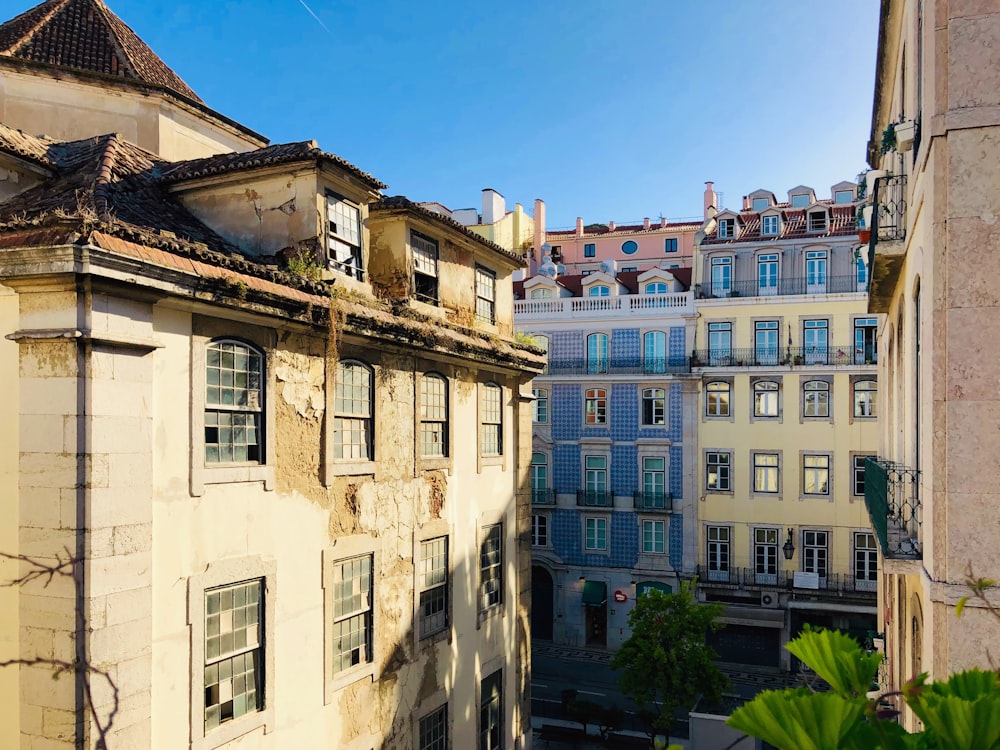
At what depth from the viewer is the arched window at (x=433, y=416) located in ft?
44.2

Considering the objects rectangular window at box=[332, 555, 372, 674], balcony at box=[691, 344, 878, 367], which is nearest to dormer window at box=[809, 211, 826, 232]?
balcony at box=[691, 344, 878, 367]

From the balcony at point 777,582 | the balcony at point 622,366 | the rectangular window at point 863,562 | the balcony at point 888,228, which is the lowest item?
the balcony at point 777,582

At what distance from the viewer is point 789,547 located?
96.6 ft

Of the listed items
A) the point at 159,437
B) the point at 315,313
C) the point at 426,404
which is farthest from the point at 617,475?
the point at 159,437

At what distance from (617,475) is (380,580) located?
830 inches

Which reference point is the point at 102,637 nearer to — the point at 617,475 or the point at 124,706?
the point at 124,706

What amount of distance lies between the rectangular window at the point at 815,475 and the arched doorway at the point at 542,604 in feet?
36.2

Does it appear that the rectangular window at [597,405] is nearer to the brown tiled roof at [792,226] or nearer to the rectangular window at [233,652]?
the brown tiled roof at [792,226]

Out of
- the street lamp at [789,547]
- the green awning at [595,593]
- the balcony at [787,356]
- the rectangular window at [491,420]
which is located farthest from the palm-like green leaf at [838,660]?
the green awning at [595,593]

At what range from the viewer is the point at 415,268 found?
1359 centimetres

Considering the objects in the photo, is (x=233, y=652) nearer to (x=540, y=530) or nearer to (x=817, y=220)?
(x=540, y=530)

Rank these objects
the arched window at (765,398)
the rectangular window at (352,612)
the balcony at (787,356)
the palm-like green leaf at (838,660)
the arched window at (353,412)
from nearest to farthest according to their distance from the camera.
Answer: the palm-like green leaf at (838,660) → the rectangular window at (352,612) → the arched window at (353,412) → the balcony at (787,356) → the arched window at (765,398)

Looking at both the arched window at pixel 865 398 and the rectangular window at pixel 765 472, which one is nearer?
the arched window at pixel 865 398

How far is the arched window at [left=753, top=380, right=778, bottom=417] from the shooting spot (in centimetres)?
3066
